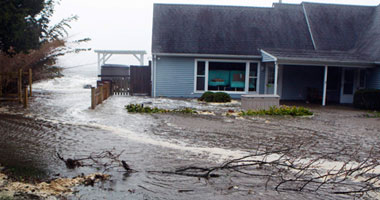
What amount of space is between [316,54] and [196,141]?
1353 cm

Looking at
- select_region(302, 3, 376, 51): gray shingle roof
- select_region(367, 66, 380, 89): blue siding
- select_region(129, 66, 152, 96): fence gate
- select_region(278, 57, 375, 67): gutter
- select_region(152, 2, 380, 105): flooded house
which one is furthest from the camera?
select_region(302, 3, 376, 51): gray shingle roof

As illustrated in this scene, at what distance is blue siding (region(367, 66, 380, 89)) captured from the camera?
19.9m

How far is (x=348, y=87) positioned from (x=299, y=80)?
9.01 feet

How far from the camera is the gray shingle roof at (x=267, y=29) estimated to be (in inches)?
859

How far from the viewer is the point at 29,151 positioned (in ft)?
24.6

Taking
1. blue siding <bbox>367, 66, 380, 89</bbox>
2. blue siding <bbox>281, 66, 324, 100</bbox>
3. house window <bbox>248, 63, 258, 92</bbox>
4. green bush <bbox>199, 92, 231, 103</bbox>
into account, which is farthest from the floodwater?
blue siding <bbox>281, 66, 324, 100</bbox>

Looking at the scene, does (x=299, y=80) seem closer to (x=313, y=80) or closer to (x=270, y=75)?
(x=313, y=80)

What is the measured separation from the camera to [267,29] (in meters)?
23.6

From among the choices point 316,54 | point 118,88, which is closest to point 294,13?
point 316,54

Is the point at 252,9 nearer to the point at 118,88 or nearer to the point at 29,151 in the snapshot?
the point at 118,88

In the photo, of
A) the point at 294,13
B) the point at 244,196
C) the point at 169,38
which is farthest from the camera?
the point at 294,13

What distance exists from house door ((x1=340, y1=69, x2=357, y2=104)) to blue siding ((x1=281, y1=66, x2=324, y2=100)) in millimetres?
1454

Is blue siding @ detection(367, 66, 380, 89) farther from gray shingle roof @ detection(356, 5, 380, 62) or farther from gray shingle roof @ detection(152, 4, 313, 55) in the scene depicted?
gray shingle roof @ detection(152, 4, 313, 55)

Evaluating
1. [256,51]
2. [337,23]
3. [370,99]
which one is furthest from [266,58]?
[337,23]
